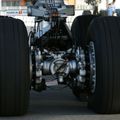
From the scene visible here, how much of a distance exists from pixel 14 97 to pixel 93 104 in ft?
3.69

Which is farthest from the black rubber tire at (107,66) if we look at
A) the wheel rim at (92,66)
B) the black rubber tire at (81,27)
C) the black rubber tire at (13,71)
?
the black rubber tire at (81,27)

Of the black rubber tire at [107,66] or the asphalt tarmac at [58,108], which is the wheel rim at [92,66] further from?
the asphalt tarmac at [58,108]

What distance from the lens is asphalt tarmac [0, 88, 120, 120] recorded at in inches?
264

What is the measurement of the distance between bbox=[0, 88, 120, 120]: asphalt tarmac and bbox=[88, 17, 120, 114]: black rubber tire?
0.50ft

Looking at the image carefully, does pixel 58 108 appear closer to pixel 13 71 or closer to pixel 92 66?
pixel 92 66

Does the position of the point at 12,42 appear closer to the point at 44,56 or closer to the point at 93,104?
the point at 44,56

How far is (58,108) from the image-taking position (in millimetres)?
7504

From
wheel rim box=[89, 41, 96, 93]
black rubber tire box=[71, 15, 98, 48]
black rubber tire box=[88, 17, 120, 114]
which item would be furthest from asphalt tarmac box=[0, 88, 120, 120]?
black rubber tire box=[71, 15, 98, 48]

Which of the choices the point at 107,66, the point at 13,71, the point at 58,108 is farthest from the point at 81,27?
the point at 13,71

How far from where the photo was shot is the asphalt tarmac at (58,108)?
22.0 ft

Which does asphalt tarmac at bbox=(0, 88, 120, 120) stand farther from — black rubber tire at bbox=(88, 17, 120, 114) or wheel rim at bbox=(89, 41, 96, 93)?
wheel rim at bbox=(89, 41, 96, 93)

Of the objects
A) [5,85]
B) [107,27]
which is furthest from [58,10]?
[5,85]

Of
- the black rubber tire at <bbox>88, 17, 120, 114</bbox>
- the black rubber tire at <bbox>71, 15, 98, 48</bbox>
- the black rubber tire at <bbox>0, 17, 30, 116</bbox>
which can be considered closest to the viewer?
the black rubber tire at <bbox>0, 17, 30, 116</bbox>

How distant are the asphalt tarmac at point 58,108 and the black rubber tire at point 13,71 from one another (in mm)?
162
